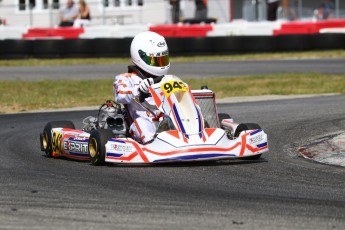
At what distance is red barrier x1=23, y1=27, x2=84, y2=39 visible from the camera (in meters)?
25.4

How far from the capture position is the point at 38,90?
731 inches

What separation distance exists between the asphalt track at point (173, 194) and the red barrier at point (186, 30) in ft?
46.9

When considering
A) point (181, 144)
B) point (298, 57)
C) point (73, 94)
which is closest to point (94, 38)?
point (298, 57)

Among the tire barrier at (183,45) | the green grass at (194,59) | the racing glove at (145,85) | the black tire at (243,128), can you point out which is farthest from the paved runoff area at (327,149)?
the tire barrier at (183,45)

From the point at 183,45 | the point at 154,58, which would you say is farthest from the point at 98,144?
the point at 183,45

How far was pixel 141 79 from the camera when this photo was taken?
9.66 meters

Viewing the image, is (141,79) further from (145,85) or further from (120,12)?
(120,12)

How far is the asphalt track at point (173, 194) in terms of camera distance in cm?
613

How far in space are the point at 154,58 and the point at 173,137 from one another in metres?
1.16

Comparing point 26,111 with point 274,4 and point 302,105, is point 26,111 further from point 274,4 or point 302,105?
point 274,4

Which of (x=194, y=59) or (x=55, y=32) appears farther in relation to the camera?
(x=55, y=32)

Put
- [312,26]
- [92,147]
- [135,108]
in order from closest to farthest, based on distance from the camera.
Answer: [92,147]
[135,108]
[312,26]

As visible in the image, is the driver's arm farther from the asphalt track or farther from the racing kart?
the asphalt track

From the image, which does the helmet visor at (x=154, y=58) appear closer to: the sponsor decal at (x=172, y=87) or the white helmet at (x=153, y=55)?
the white helmet at (x=153, y=55)
